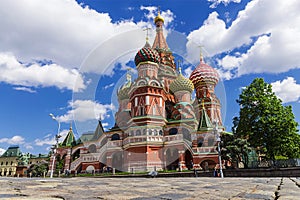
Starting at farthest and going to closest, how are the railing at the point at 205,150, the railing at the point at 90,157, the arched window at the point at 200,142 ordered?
1. the railing at the point at 90,157
2. the arched window at the point at 200,142
3. the railing at the point at 205,150

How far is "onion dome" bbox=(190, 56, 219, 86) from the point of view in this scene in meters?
47.5

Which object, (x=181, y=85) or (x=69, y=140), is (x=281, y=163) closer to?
(x=181, y=85)

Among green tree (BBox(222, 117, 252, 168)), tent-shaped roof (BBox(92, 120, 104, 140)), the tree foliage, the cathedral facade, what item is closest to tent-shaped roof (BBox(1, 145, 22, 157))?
the tree foliage

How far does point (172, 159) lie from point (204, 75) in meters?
22.4

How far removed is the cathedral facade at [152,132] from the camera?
102 feet

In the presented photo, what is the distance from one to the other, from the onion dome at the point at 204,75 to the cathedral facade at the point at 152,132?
224 cm

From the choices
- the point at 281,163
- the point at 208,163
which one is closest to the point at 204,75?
the point at 208,163

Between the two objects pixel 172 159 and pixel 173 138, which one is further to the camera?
pixel 173 138

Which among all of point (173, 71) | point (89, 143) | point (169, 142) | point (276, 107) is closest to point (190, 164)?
point (169, 142)

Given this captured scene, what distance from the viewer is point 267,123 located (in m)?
24.3

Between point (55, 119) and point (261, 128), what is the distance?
2248cm

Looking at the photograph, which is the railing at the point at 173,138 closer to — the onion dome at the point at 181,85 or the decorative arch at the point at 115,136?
the decorative arch at the point at 115,136

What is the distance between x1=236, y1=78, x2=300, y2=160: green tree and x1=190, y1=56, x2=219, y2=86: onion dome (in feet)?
65.9

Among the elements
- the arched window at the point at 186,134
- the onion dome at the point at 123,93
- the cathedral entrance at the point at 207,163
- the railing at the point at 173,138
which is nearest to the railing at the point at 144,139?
the railing at the point at 173,138
